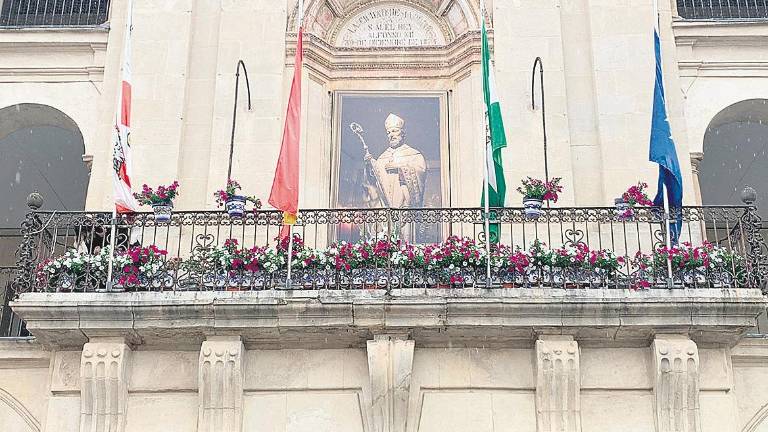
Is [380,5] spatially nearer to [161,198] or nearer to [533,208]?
[533,208]

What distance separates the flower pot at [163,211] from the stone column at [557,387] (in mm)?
4559

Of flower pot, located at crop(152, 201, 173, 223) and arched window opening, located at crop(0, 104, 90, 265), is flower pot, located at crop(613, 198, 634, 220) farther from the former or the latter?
arched window opening, located at crop(0, 104, 90, 265)

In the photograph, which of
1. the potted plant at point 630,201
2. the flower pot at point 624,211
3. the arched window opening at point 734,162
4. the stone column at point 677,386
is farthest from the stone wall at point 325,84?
the stone column at point 677,386

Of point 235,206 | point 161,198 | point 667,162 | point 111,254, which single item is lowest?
point 111,254

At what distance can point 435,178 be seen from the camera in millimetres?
15320

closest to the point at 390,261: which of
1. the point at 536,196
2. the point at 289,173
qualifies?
the point at 289,173

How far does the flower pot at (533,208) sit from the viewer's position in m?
13.1

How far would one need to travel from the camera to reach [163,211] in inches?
521

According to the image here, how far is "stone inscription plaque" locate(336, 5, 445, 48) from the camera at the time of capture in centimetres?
1620

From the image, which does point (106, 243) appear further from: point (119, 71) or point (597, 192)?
point (597, 192)

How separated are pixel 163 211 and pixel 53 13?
4.90 m

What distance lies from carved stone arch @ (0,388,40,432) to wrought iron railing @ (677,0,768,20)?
10.4 m

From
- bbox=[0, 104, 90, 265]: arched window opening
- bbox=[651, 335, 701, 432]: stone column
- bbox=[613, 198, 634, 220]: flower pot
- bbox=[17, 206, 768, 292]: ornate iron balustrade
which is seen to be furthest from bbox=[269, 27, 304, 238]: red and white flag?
bbox=[0, 104, 90, 265]: arched window opening

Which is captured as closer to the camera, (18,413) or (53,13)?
(18,413)
